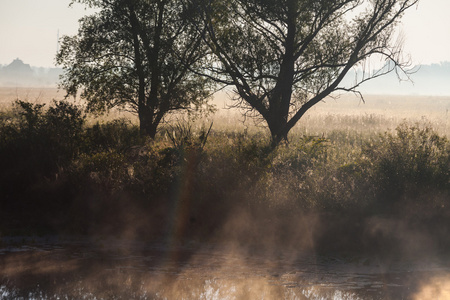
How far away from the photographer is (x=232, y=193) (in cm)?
1141

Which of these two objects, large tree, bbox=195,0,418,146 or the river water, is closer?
the river water

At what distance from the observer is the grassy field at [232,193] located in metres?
10.7

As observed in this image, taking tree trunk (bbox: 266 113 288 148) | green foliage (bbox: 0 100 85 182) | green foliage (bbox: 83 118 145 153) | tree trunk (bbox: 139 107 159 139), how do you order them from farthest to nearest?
1. tree trunk (bbox: 139 107 159 139)
2. tree trunk (bbox: 266 113 288 148)
3. green foliage (bbox: 83 118 145 153)
4. green foliage (bbox: 0 100 85 182)

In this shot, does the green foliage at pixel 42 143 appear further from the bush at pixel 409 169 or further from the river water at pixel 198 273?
the bush at pixel 409 169

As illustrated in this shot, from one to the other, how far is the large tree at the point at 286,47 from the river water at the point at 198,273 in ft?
22.0

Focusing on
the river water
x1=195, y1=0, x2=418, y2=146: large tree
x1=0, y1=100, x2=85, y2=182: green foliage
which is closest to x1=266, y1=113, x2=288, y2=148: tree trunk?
x1=195, y1=0, x2=418, y2=146: large tree

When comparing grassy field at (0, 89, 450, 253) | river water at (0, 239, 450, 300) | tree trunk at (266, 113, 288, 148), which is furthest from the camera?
tree trunk at (266, 113, 288, 148)

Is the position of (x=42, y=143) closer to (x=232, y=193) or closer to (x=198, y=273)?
(x=232, y=193)

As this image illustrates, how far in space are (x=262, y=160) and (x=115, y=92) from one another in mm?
7849

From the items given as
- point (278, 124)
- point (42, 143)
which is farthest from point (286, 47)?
A: point (42, 143)

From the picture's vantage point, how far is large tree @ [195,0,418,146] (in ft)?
52.3

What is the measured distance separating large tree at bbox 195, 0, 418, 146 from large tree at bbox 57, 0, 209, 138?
1.45m

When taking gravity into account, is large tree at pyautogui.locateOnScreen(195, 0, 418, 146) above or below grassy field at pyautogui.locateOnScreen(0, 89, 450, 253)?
above

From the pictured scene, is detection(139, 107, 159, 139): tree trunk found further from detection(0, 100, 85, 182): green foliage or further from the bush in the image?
the bush
